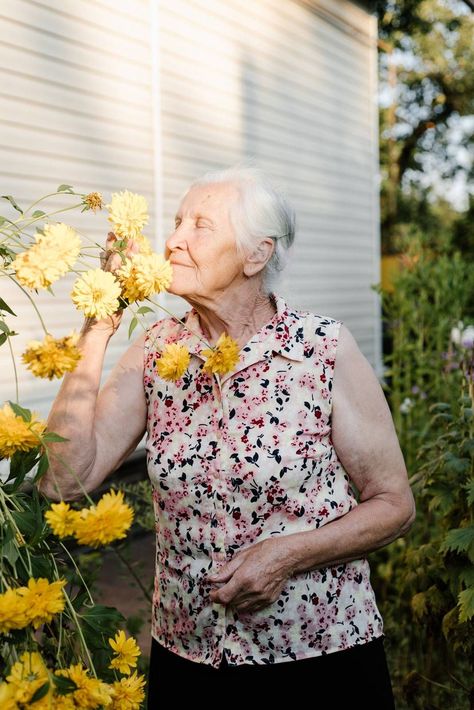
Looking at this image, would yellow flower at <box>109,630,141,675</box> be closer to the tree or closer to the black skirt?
the black skirt

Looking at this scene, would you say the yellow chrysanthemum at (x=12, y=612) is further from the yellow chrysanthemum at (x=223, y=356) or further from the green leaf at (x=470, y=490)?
the green leaf at (x=470, y=490)

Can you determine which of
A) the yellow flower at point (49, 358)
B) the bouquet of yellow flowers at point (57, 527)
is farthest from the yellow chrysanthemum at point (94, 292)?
the yellow flower at point (49, 358)

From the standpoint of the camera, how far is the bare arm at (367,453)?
192cm

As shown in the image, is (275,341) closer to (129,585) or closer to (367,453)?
(367,453)

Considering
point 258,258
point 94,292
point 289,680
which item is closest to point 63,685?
point 94,292

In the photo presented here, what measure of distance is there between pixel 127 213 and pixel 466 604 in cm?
147

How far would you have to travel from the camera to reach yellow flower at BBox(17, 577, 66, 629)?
1030 millimetres

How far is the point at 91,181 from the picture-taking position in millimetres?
4641

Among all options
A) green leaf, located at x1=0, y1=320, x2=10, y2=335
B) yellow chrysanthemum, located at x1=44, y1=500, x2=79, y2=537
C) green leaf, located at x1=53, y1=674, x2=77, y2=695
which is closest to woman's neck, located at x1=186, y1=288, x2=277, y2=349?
green leaf, located at x1=0, y1=320, x2=10, y2=335

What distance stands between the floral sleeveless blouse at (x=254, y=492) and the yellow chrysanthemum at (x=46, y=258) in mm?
869

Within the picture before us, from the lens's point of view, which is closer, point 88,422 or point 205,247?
point 88,422

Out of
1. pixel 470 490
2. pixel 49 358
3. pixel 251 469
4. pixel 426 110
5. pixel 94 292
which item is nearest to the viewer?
pixel 49 358

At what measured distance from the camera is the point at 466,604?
220cm

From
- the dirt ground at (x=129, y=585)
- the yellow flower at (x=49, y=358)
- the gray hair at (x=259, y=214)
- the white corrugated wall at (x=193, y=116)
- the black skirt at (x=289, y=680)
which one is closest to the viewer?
the yellow flower at (x=49, y=358)
